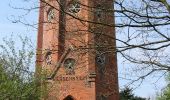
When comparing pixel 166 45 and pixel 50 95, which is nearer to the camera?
pixel 166 45

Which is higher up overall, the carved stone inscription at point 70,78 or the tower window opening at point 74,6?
the tower window opening at point 74,6

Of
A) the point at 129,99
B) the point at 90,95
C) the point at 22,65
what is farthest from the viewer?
the point at 129,99

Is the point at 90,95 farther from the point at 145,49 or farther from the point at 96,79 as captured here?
the point at 145,49

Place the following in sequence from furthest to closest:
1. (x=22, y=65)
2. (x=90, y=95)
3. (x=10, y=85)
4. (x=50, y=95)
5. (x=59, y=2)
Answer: (x=90, y=95), (x=50, y=95), (x=22, y=65), (x=10, y=85), (x=59, y=2)

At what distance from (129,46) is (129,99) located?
2965 cm

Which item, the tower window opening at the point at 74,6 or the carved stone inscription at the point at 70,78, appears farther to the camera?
the carved stone inscription at the point at 70,78

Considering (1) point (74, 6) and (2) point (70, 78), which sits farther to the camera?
(2) point (70, 78)

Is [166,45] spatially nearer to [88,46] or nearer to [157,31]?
[157,31]

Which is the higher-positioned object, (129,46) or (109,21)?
(109,21)

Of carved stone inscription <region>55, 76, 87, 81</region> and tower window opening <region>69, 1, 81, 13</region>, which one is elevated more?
tower window opening <region>69, 1, 81, 13</region>

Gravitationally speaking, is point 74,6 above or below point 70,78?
above

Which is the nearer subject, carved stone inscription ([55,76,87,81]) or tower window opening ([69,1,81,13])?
tower window opening ([69,1,81,13])

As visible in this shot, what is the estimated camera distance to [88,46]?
31.8 ft

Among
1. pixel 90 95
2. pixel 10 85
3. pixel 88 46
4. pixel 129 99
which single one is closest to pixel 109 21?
pixel 88 46
